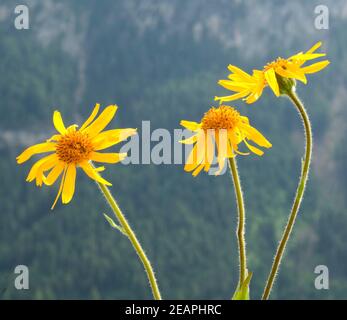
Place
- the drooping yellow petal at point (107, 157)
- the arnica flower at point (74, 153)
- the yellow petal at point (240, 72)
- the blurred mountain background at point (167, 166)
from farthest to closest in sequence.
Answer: the blurred mountain background at point (167, 166) < the yellow petal at point (240, 72) < the arnica flower at point (74, 153) < the drooping yellow petal at point (107, 157)

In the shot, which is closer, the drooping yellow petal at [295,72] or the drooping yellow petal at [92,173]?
the drooping yellow petal at [92,173]

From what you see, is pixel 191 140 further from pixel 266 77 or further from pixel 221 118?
pixel 266 77

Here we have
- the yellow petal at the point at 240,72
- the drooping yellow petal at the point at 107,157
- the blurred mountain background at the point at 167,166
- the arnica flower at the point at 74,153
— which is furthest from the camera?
the blurred mountain background at the point at 167,166

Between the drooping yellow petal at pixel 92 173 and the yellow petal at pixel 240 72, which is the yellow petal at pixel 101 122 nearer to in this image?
the drooping yellow petal at pixel 92 173

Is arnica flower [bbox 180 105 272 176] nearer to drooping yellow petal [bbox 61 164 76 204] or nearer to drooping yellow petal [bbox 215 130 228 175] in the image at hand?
drooping yellow petal [bbox 215 130 228 175]

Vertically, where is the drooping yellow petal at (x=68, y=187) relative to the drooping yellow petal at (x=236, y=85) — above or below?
below

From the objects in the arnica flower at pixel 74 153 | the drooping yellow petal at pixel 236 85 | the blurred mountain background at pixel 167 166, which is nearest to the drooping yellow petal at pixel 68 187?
the arnica flower at pixel 74 153

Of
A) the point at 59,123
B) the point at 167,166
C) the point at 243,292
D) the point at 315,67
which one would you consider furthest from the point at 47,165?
the point at 167,166
